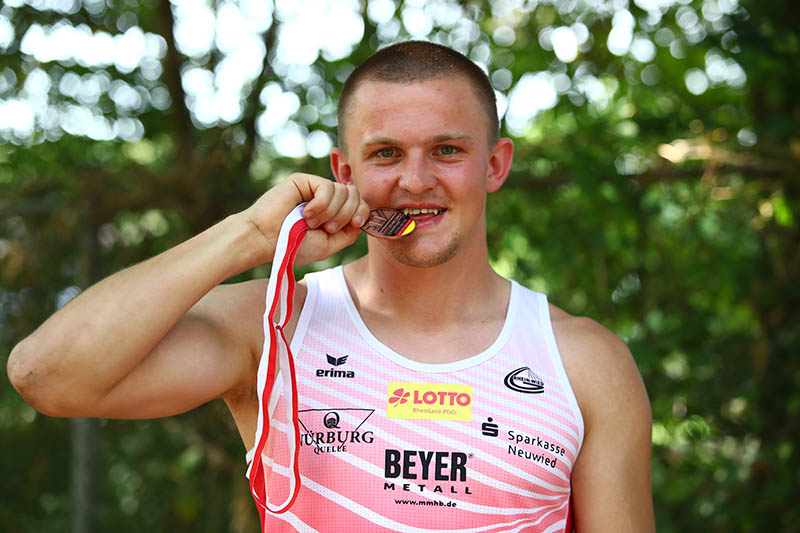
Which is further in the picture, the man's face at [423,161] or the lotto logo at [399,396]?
the man's face at [423,161]

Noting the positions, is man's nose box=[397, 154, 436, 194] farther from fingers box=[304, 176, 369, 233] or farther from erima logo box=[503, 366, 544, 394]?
erima logo box=[503, 366, 544, 394]

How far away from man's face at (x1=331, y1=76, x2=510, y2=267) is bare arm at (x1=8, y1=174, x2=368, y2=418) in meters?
0.16

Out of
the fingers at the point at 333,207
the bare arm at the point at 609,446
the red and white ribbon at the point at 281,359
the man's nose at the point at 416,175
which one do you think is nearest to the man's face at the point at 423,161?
the man's nose at the point at 416,175

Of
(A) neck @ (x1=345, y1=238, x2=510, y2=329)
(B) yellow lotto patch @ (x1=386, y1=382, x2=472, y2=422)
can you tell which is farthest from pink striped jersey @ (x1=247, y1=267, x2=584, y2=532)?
(A) neck @ (x1=345, y1=238, x2=510, y2=329)

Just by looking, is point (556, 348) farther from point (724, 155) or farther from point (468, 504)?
point (724, 155)

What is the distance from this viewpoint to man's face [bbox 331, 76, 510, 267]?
2.09m

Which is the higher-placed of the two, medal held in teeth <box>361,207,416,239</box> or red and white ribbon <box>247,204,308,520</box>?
medal held in teeth <box>361,207,416,239</box>

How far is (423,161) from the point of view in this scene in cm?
208

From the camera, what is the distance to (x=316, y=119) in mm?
4383

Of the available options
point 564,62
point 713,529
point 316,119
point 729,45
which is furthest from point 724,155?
point 316,119

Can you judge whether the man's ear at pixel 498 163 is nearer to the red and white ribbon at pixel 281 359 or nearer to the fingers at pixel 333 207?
the fingers at pixel 333 207

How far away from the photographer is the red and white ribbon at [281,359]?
1.76 m

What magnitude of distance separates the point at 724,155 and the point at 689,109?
21.5 inches

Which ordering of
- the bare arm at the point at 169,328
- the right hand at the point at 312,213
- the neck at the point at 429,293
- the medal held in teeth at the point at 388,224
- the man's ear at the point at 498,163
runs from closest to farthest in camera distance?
the bare arm at the point at 169,328, the right hand at the point at 312,213, the medal held in teeth at the point at 388,224, the neck at the point at 429,293, the man's ear at the point at 498,163
